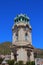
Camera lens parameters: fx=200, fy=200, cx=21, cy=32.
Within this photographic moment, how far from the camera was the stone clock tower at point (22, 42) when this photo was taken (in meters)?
54.3

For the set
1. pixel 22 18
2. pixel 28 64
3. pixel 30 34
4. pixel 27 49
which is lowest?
pixel 28 64

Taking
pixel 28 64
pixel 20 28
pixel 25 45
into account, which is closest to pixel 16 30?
pixel 20 28

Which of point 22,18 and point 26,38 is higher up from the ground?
point 22,18

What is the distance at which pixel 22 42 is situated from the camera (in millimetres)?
55000

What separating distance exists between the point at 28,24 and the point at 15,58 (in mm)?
10454

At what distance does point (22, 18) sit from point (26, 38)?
21.1 ft

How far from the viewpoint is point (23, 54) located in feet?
178

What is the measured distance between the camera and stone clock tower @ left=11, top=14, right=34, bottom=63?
178ft

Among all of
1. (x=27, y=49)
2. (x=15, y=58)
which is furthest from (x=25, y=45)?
(x=15, y=58)

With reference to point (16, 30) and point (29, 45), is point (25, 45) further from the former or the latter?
point (16, 30)

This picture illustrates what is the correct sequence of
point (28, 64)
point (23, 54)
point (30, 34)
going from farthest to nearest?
point (30, 34) → point (23, 54) → point (28, 64)

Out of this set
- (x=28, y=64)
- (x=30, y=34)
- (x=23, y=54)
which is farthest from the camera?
(x=30, y=34)

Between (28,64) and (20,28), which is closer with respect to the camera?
(28,64)

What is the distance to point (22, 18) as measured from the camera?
2315 inches
